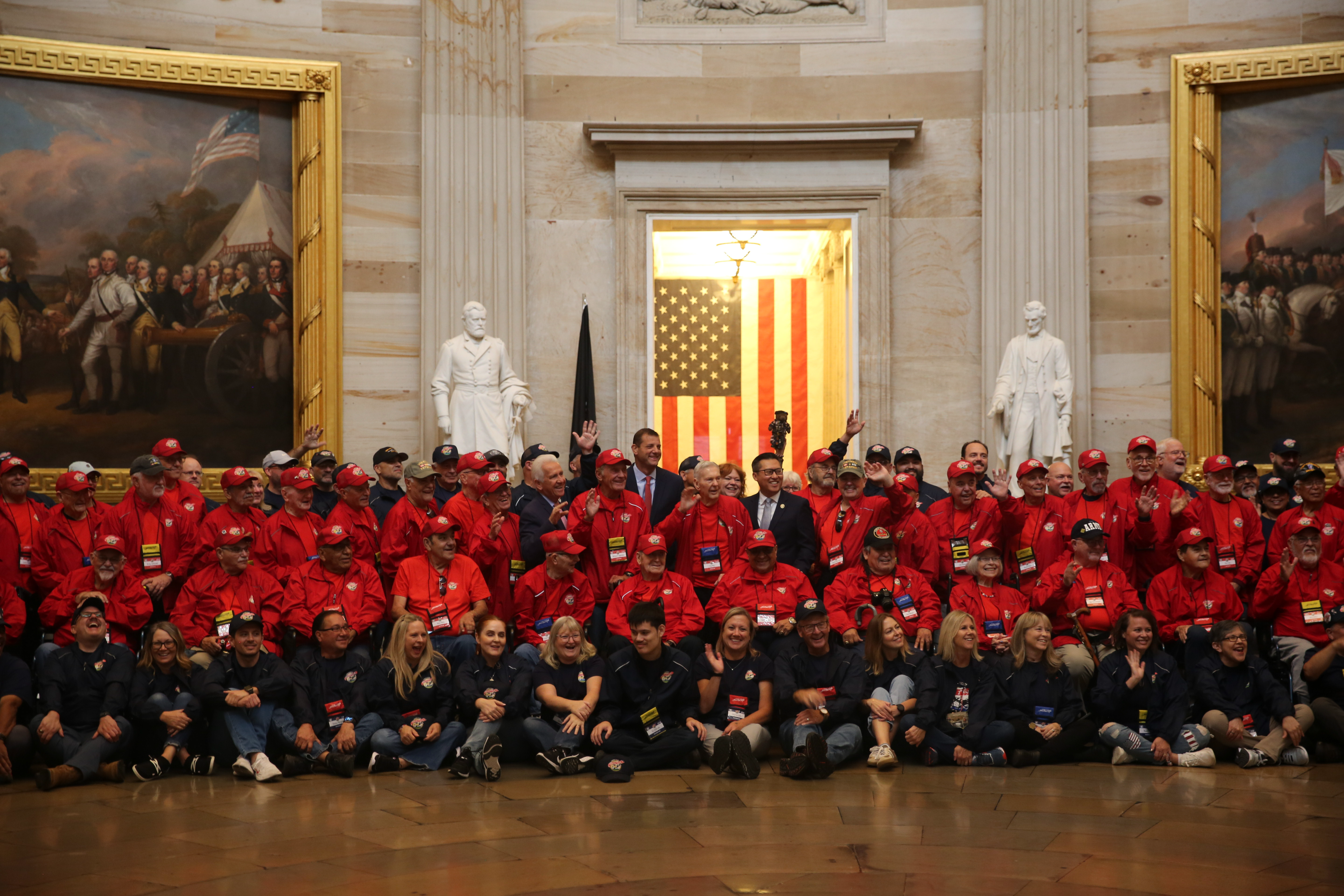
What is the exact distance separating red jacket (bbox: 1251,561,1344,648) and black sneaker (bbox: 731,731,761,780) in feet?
14.7

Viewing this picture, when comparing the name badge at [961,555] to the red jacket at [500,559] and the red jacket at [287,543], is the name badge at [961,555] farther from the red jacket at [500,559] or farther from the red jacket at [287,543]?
the red jacket at [287,543]

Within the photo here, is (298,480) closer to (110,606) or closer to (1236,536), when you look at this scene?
(110,606)

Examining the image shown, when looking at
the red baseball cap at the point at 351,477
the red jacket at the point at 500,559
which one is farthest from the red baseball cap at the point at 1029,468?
the red baseball cap at the point at 351,477

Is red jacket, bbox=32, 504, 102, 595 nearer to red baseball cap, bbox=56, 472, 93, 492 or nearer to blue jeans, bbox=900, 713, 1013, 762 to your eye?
red baseball cap, bbox=56, 472, 93, 492

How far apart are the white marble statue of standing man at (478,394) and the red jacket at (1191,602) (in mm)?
6762

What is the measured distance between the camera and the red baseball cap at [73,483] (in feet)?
36.2

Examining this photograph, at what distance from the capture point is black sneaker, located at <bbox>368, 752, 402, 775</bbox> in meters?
9.95

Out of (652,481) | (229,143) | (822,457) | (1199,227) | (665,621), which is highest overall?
(229,143)

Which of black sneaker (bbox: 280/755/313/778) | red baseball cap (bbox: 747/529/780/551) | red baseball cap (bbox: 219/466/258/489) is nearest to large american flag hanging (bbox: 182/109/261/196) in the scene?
red baseball cap (bbox: 219/466/258/489)

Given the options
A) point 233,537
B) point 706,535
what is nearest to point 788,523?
point 706,535

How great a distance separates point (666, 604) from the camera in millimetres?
10836

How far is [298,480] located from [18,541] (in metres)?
2.23

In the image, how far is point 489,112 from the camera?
1559 centimetres

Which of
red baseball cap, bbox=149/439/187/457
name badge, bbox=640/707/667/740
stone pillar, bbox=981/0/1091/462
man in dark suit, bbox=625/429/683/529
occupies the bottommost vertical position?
name badge, bbox=640/707/667/740
